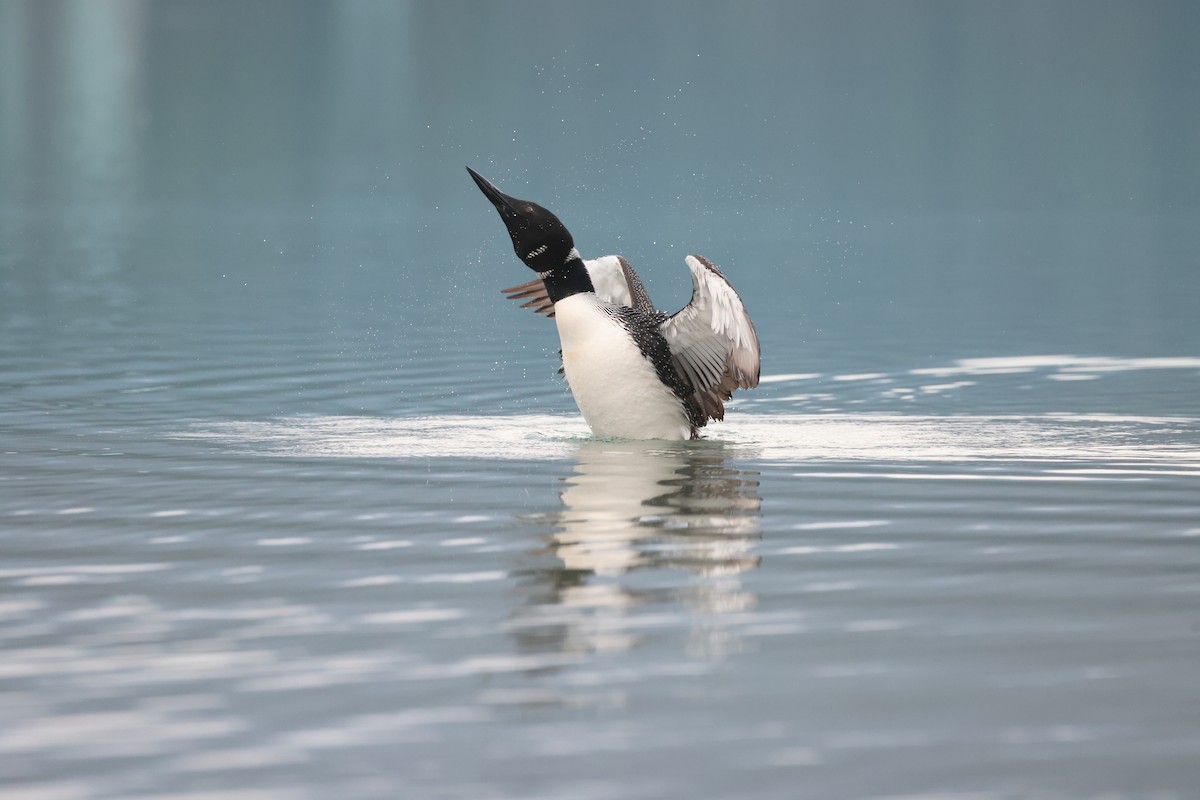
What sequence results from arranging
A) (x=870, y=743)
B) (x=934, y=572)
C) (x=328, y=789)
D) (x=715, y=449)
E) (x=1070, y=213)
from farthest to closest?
(x=1070, y=213) < (x=715, y=449) < (x=934, y=572) < (x=870, y=743) < (x=328, y=789)

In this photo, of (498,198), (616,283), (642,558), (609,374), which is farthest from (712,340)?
(642,558)

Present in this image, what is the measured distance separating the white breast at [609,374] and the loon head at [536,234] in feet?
0.87

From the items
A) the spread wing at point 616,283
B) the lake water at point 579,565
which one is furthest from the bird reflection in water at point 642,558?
the spread wing at point 616,283

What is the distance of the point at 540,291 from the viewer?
14.8m

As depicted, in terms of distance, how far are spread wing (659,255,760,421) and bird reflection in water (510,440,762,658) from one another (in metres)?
0.78

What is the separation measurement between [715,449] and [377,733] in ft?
22.3

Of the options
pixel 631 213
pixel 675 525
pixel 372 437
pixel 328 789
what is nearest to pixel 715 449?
pixel 372 437

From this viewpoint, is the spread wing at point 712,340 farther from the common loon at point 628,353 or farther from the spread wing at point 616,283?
the spread wing at point 616,283

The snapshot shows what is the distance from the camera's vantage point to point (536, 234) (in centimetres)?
1278

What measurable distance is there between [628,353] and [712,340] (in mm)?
524

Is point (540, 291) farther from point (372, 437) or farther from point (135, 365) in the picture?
point (135, 365)

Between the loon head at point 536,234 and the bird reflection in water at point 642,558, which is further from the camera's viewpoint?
the loon head at point 536,234

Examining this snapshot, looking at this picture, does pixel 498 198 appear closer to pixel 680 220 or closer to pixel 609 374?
pixel 609 374

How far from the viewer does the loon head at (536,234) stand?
12.7m
